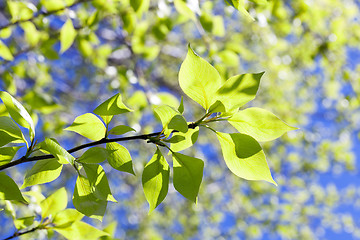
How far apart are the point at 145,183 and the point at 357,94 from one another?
4.22 ft

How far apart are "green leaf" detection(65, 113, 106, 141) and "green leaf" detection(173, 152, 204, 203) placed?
123 millimetres

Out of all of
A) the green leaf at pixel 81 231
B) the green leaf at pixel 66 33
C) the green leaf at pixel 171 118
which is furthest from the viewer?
the green leaf at pixel 66 33

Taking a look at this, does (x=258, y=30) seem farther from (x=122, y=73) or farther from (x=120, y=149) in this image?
(x=120, y=149)

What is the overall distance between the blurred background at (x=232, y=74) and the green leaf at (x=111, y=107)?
40cm

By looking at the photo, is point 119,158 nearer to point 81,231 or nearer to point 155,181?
point 155,181

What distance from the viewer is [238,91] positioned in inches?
18.1

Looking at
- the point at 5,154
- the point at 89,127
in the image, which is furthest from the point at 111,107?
the point at 5,154

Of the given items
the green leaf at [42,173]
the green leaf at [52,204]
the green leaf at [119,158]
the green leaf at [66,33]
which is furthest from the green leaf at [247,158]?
the green leaf at [66,33]

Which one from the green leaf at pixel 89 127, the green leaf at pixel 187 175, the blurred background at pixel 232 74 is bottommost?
the blurred background at pixel 232 74

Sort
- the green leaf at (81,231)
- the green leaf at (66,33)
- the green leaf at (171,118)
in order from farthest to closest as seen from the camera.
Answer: the green leaf at (66,33) → the green leaf at (81,231) → the green leaf at (171,118)

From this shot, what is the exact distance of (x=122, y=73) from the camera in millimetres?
1421

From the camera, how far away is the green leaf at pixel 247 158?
1.47 feet

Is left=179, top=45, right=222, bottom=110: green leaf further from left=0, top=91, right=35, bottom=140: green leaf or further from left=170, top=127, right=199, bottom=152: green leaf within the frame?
left=0, top=91, right=35, bottom=140: green leaf

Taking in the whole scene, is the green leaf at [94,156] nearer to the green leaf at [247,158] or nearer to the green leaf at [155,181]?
the green leaf at [155,181]
